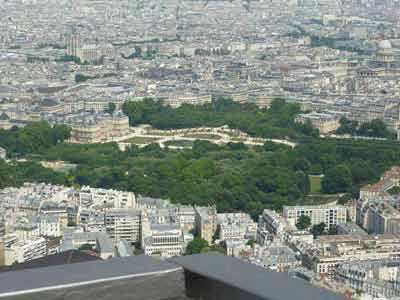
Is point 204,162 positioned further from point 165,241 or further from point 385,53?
point 385,53

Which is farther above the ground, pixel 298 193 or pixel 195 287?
pixel 195 287

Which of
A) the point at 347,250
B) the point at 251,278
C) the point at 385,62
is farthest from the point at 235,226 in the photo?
the point at 385,62

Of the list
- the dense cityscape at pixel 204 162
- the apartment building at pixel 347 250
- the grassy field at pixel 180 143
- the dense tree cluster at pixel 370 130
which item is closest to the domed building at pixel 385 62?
the dense cityscape at pixel 204 162

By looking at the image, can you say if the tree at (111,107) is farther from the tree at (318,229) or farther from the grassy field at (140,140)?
the tree at (318,229)

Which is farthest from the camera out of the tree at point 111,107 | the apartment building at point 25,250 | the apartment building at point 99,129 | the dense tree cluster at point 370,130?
the tree at point 111,107

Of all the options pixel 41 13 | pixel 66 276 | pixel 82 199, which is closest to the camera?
pixel 66 276

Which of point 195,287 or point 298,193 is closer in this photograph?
point 195,287

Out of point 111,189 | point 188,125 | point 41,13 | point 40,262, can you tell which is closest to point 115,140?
point 188,125

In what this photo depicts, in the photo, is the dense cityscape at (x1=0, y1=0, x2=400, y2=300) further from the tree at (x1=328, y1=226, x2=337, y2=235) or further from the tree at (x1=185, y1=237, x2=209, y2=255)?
the tree at (x1=185, y1=237, x2=209, y2=255)

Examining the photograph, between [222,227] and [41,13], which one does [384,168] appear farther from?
[41,13]
